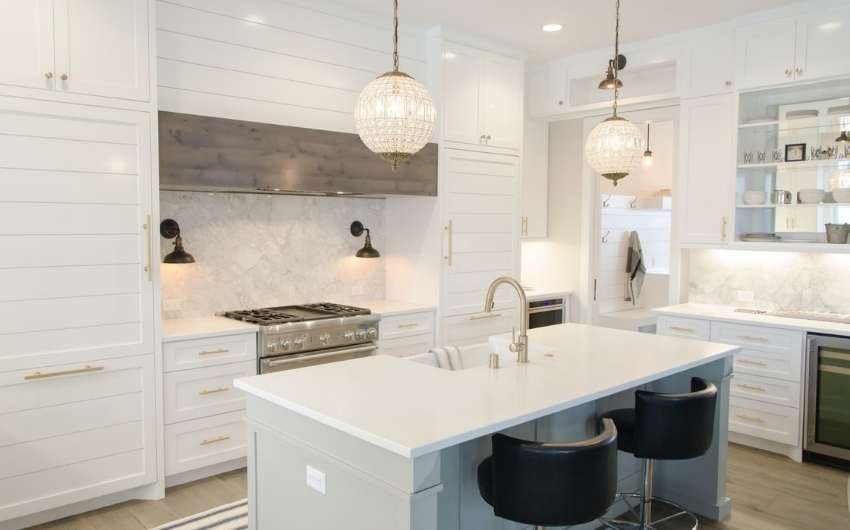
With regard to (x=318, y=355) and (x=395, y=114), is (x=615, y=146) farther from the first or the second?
(x=318, y=355)

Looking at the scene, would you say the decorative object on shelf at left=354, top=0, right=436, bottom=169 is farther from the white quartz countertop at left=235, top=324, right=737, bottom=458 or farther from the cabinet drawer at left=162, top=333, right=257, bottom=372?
the cabinet drawer at left=162, top=333, right=257, bottom=372

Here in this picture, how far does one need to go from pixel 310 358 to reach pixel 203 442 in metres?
0.78

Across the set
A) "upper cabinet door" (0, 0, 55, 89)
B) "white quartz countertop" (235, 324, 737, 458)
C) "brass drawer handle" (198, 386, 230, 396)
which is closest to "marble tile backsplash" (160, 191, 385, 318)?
"brass drawer handle" (198, 386, 230, 396)

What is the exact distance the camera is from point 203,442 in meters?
3.66

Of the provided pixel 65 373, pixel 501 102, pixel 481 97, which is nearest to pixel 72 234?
pixel 65 373

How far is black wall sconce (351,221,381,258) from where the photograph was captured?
15.7 ft

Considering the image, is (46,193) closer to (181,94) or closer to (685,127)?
(181,94)

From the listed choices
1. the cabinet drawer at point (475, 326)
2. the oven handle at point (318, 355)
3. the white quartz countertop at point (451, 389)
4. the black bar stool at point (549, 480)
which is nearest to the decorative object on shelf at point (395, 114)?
the white quartz countertop at point (451, 389)

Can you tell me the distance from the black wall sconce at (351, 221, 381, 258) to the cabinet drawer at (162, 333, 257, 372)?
49.1 inches

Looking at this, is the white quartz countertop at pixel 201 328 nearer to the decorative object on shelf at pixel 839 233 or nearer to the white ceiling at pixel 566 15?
the white ceiling at pixel 566 15

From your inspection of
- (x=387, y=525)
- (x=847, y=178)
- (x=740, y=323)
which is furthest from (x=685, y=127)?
(x=387, y=525)

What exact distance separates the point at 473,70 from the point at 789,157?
2335mm

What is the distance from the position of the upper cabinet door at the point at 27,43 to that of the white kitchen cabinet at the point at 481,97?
2.56 meters

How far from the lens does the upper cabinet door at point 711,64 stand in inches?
180
